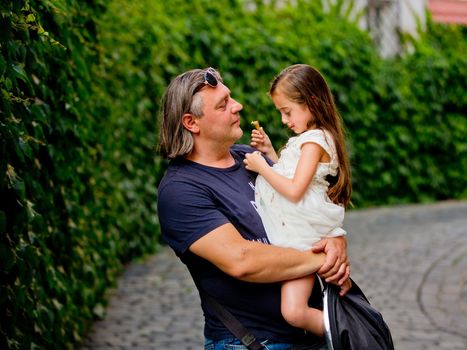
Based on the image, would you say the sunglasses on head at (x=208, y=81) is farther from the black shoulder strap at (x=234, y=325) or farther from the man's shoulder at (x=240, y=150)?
the black shoulder strap at (x=234, y=325)

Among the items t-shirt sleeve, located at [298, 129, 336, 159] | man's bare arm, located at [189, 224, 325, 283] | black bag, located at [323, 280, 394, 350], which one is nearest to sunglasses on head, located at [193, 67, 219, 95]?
t-shirt sleeve, located at [298, 129, 336, 159]

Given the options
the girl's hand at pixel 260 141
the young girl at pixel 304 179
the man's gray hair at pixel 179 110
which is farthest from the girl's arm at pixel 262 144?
the man's gray hair at pixel 179 110

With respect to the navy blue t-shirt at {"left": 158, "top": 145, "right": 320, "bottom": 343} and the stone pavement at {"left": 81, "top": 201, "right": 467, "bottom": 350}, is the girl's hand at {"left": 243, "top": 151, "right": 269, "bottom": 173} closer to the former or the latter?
the navy blue t-shirt at {"left": 158, "top": 145, "right": 320, "bottom": 343}

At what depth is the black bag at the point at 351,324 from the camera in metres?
3.29

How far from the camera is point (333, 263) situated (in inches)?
135

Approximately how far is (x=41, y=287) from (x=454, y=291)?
485cm

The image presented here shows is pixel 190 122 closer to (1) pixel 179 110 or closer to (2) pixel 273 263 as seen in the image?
(1) pixel 179 110

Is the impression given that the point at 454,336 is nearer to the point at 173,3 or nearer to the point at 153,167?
the point at 153,167

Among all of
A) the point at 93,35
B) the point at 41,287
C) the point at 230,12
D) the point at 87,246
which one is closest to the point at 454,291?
the point at 87,246

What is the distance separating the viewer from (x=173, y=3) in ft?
42.3

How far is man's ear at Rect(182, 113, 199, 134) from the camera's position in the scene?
3.48 metres

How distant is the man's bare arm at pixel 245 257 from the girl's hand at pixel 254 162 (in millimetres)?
335

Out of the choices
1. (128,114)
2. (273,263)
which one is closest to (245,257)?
(273,263)

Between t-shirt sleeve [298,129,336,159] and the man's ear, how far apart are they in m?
0.41
